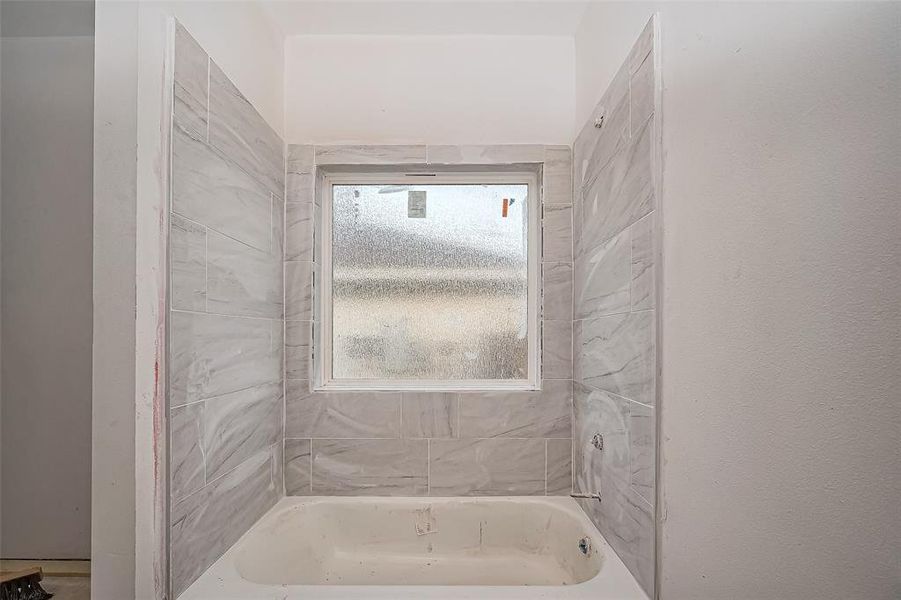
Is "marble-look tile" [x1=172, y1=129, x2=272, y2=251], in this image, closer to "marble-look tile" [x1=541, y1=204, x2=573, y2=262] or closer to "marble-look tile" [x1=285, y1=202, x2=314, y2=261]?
"marble-look tile" [x1=285, y1=202, x2=314, y2=261]

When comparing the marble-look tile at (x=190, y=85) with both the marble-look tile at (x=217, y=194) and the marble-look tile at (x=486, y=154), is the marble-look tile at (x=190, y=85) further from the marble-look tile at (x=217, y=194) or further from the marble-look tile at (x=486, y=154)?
the marble-look tile at (x=486, y=154)

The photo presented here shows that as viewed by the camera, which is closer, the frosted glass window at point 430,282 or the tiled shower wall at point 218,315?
the tiled shower wall at point 218,315

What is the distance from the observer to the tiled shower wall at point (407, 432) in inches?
89.8

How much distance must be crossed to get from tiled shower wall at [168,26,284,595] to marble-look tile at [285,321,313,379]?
108mm

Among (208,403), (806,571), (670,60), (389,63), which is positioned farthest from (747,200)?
(389,63)

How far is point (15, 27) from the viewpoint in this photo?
2.10 meters

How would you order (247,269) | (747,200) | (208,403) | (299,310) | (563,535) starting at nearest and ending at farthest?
(747,200) → (208,403) → (247,269) → (563,535) → (299,310)

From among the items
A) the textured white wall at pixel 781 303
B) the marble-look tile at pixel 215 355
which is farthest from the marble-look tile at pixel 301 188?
the textured white wall at pixel 781 303

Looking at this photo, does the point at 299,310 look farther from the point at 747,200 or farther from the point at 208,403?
the point at 747,200

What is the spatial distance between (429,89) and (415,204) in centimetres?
46

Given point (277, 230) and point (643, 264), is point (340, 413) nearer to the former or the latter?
point (277, 230)

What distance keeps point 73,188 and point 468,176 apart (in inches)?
58.5

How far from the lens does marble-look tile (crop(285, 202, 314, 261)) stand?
229 centimetres

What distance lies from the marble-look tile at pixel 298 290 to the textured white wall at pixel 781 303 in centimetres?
143
